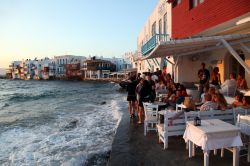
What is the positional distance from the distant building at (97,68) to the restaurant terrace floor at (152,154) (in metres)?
103

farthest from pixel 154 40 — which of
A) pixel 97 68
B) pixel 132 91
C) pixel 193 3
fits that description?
pixel 97 68

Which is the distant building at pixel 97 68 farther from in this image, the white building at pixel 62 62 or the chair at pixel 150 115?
the chair at pixel 150 115

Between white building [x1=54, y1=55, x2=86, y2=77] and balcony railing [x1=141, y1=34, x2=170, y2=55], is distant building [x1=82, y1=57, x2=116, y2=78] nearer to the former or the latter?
white building [x1=54, y1=55, x2=86, y2=77]

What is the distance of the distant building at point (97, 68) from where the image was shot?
114 m

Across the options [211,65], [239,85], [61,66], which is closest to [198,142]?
[239,85]

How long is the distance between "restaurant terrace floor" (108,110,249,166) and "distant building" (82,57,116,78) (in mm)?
103428

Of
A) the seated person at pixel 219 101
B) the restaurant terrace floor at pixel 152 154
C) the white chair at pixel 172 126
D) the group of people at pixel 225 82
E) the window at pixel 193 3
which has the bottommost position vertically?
the restaurant terrace floor at pixel 152 154

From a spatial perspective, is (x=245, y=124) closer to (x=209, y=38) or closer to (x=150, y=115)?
(x=209, y=38)

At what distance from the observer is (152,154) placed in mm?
6684

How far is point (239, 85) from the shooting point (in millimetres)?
11414

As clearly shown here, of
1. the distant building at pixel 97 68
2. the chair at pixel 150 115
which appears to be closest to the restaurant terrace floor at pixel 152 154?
the chair at pixel 150 115

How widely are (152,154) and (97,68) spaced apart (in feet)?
357

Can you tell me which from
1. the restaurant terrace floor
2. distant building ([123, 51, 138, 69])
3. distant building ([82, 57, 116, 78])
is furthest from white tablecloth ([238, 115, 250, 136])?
distant building ([82, 57, 116, 78])

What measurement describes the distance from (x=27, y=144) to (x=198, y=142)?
789cm
